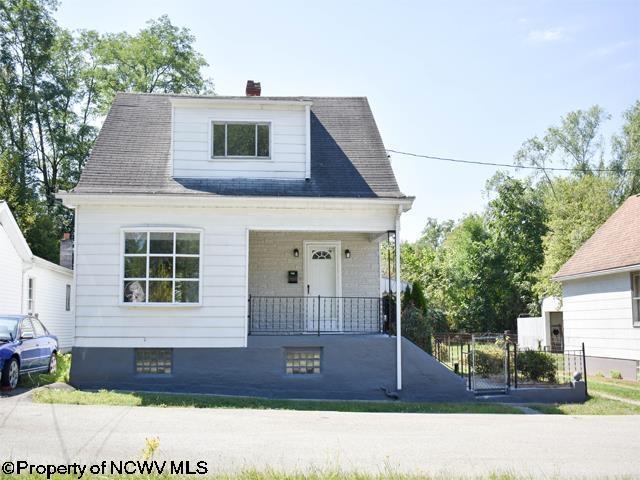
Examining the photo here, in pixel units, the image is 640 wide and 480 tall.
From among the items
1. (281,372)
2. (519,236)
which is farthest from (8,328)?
(519,236)

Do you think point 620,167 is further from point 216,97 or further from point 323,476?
point 323,476

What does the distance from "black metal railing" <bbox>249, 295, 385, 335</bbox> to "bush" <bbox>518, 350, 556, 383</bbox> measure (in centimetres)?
378

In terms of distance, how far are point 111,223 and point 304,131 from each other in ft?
16.9

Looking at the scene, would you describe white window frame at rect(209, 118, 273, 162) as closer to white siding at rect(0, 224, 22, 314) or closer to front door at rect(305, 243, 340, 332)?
front door at rect(305, 243, 340, 332)

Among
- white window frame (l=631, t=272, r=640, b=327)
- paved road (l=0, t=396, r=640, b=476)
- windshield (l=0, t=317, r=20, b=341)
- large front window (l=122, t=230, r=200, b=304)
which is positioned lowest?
paved road (l=0, t=396, r=640, b=476)

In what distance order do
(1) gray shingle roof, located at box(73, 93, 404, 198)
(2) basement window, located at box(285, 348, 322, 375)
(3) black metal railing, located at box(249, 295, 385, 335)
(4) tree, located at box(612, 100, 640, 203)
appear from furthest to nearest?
(4) tree, located at box(612, 100, 640, 203) < (3) black metal railing, located at box(249, 295, 385, 335) < (1) gray shingle roof, located at box(73, 93, 404, 198) < (2) basement window, located at box(285, 348, 322, 375)

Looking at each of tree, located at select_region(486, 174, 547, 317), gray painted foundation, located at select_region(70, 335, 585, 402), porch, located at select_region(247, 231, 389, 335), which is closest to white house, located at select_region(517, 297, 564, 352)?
tree, located at select_region(486, 174, 547, 317)

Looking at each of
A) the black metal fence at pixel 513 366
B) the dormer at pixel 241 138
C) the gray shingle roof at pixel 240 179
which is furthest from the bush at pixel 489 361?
the dormer at pixel 241 138

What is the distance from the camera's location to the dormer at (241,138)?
16.3 m

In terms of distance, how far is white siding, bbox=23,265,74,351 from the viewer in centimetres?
2389

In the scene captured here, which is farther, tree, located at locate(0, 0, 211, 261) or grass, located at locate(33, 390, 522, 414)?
tree, located at locate(0, 0, 211, 261)

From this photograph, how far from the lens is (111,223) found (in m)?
15.4

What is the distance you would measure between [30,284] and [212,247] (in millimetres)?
11175

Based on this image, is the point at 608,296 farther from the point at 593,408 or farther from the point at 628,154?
the point at 628,154
